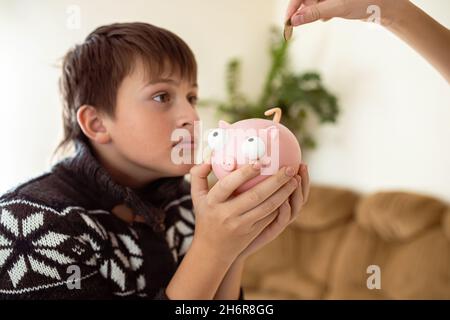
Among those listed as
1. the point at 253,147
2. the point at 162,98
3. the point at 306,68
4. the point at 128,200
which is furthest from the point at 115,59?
the point at 306,68

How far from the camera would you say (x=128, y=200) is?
69 centimetres

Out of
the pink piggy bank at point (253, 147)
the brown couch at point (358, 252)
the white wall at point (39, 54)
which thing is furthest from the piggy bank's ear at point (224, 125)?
the brown couch at point (358, 252)

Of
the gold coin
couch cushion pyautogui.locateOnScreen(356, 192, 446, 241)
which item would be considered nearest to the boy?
the gold coin

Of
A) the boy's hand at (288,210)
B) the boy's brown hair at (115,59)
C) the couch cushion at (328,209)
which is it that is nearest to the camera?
the boy's hand at (288,210)

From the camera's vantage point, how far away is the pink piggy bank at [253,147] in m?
0.48

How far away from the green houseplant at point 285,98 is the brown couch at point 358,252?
0.32 metres

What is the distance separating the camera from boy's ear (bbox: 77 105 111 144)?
708mm

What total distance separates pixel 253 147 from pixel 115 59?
32cm

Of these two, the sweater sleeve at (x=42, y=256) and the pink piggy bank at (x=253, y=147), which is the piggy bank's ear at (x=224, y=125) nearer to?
the pink piggy bank at (x=253, y=147)

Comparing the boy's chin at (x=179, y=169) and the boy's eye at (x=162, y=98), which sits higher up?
the boy's eye at (x=162, y=98)

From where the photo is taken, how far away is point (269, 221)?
0.58 m

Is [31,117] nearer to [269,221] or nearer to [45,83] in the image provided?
[45,83]

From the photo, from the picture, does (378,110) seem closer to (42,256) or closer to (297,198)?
(297,198)

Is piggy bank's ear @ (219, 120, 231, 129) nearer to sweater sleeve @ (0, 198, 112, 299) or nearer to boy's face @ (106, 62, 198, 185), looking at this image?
boy's face @ (106, 62, 198, 185)
